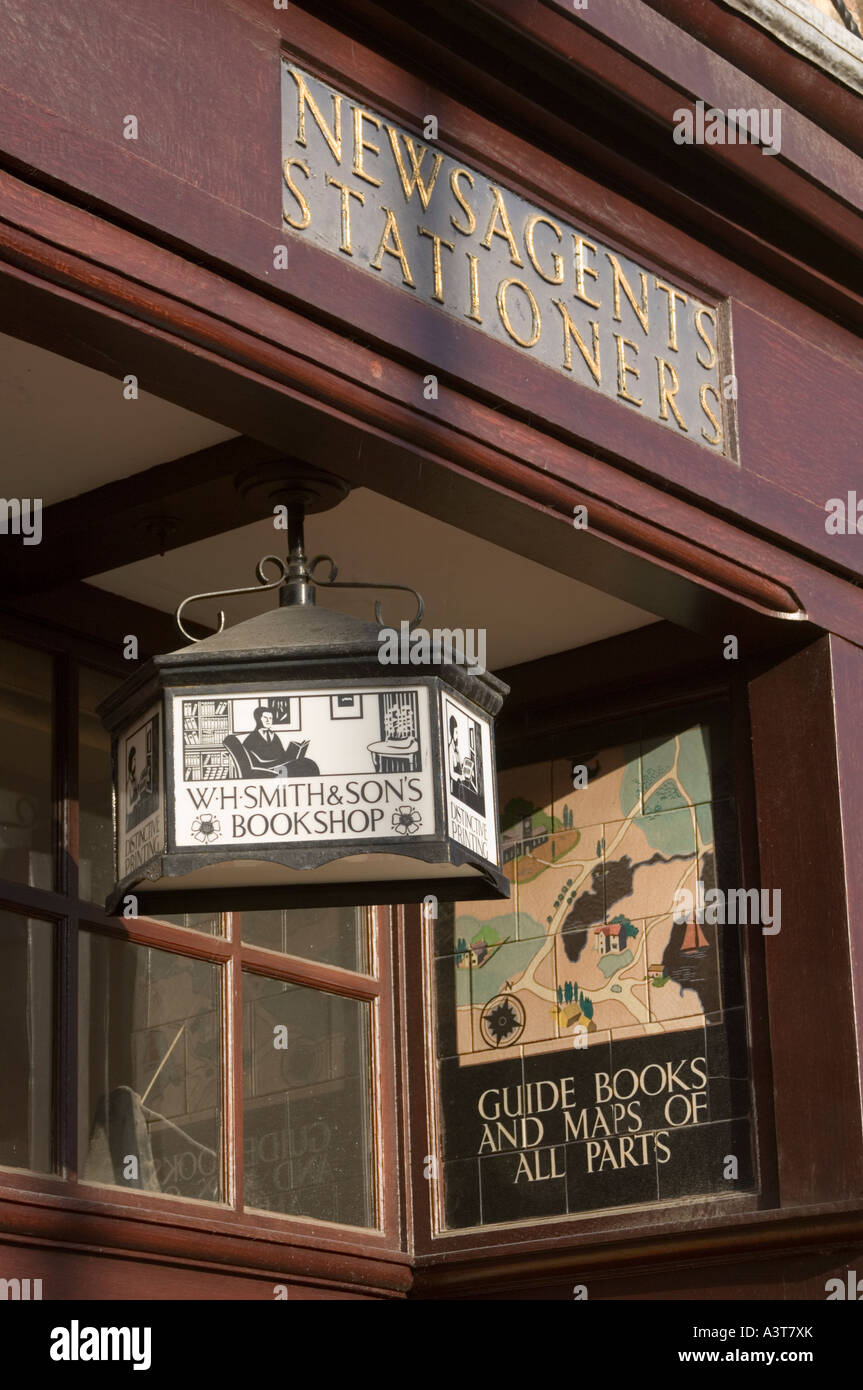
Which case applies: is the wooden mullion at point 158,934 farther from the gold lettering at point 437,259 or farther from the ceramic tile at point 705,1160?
the gold lettering at point 437,259

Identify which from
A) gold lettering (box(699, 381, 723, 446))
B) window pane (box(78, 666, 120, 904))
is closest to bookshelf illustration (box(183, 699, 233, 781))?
window pane (box(78, 666, 120, 904))

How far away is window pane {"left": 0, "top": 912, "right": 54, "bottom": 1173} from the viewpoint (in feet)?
13.6

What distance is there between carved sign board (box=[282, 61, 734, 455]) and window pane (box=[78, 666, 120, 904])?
125 cm

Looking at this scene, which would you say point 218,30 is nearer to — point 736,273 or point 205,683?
point 205,683

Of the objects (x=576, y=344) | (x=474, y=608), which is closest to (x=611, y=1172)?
(x=474, y=608)

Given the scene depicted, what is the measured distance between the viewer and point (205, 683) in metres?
3.56

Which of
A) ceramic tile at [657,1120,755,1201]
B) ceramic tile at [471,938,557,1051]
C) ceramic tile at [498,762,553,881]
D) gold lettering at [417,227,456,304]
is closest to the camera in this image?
gold lettering at [417,227,456,304]

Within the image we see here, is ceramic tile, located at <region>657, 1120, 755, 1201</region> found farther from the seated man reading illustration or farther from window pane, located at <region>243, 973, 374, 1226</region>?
the seated man reading illustration

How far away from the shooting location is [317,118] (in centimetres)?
369

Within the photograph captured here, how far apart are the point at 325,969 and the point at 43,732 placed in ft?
2.99

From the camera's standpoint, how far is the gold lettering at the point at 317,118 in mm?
3654

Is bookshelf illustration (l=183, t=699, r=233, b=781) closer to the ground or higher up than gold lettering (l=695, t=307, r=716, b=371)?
closer to the ground

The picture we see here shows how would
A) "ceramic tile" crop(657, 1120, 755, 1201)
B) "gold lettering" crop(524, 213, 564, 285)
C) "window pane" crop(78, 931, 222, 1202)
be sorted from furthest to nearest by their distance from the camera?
"ceramic tile" crop(657, 1120, 755, 1201), "window pane" crop(78, 931, 222, 1202), "gold lettering" crop(524, 213, 564, 285)

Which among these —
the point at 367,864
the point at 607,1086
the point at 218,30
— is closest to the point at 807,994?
the point at 607,1086
